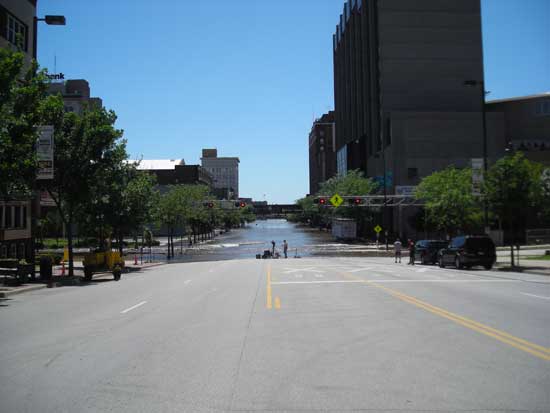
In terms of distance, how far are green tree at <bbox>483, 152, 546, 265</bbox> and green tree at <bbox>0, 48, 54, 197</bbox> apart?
24376mm

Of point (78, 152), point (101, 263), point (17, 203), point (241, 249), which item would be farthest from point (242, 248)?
point (78, 152)

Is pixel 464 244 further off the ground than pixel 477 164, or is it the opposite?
pixel 477 164

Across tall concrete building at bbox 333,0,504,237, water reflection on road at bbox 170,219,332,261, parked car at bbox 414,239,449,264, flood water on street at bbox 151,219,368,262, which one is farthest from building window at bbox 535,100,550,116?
parked car at bbox 414,239,449,264

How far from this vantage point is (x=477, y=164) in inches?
1332

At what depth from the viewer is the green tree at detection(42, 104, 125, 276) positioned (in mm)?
28359

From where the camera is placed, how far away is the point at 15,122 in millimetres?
19531

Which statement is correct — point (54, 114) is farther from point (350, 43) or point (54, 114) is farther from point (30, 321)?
point (350, 43)

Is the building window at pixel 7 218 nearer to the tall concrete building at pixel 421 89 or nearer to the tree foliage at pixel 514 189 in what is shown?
the tree foliage at pixel 514 189

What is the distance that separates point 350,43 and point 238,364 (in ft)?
380

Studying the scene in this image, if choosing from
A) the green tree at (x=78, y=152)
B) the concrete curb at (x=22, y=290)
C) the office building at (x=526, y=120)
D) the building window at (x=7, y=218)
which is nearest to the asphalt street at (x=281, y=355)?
the concrete curb at (x=22, y=290)

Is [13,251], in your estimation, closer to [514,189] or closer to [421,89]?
[514,189]

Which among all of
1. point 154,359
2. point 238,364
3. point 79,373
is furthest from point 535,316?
point 79,373

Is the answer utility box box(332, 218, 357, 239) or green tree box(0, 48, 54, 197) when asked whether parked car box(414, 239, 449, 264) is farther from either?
utility box box(332, 218, 357, 239)

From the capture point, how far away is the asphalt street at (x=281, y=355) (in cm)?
654
